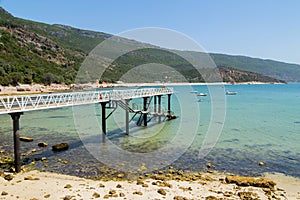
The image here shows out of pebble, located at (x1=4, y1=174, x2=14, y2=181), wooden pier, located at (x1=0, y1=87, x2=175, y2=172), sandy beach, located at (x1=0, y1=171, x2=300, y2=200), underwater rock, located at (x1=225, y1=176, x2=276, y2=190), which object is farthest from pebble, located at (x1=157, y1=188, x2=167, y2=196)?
wooden pier, located at (x1=0, y1=87, x2=175, y2=172)

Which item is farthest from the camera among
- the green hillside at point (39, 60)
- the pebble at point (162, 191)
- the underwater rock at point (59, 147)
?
the green hillside at point (39, 60)

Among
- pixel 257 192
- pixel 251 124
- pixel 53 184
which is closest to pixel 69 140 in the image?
pixel 53 184

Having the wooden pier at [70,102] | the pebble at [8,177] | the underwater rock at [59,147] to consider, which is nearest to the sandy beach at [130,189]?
the pebble at [8,177]

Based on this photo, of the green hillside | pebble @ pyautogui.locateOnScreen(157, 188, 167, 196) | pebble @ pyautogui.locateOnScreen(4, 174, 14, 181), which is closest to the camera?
pebble @ pyautogui.locateOnScreen(157, 188, 167, 196)

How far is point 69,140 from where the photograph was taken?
79.7 ft

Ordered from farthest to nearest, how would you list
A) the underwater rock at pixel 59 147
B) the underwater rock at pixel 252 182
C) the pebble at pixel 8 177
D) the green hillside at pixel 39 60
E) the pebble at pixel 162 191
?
the green hillside at pixel 39 60
the underwater rock at pixel 59 147
the underwater rock at pixel 252 182
the pebble at pixel 8 177
the pebble at pixel 162 191

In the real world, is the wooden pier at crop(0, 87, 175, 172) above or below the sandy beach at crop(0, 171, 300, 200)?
above

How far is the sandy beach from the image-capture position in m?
11.9

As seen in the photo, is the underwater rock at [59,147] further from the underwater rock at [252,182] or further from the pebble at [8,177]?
the underwater rock at [252,182]

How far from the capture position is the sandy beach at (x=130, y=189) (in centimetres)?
1191

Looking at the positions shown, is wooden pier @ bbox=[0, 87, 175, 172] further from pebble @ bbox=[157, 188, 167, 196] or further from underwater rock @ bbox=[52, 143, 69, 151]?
pebble @ bbox=[157, 188, 167, 196]

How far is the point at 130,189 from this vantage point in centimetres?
1285

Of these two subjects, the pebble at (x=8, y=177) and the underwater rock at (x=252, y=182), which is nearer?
the pebble at (x=8, y=177)

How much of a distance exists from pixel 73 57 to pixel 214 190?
4777 inches
